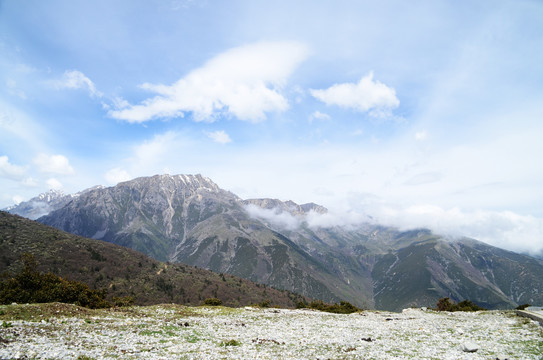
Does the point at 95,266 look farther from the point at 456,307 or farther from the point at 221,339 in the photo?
the point at 456,307

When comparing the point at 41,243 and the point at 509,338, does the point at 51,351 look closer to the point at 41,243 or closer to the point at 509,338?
the point at 509,338

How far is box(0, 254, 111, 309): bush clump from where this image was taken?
110ft

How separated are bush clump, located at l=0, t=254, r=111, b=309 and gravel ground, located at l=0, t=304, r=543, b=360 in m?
6.66

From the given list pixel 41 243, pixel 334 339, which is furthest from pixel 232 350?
pixel 41 243

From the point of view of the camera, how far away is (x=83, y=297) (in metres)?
36.6

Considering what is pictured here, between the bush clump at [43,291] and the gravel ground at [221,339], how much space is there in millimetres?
6660

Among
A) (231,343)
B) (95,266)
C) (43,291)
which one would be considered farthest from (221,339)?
(95,266)

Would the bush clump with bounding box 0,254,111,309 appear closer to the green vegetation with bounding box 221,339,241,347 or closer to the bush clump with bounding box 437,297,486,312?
the green vegetation with bounding box 221,339,241,347

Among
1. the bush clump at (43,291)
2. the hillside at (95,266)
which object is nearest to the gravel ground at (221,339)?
the bush clump at (43,291)

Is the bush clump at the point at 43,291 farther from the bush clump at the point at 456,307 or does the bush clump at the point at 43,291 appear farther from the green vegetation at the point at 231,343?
the bush clump at the point at 456,307

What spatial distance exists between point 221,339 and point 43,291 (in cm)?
2520

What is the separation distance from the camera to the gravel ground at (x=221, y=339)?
18789mm

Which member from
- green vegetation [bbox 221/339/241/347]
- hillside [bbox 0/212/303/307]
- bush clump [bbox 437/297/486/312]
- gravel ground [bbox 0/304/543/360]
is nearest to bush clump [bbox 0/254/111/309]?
gravel ground [bbox 0/304/543/360]

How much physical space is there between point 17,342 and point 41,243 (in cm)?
17811
